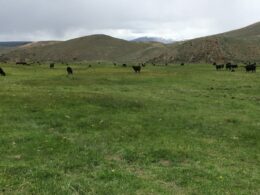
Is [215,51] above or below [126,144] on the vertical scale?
above

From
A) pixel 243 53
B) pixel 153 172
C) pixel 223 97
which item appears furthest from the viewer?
pixel 243 53

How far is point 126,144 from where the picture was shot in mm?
19703

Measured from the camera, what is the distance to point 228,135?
74.7 feet

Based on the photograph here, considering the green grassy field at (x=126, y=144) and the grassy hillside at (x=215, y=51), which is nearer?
the green grassy field at (x=126, y=144)

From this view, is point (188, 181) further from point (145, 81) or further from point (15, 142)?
point (145, 81)

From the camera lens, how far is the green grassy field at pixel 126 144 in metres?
14.2

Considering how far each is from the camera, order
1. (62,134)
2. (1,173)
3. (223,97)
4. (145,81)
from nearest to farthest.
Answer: (1,173)
(62,134)
(223,97)
(145,81)

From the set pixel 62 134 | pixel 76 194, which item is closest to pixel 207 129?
pixel 62 134

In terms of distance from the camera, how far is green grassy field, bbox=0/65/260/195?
561 inches

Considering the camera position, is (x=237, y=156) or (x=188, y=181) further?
(x=237, y=156)

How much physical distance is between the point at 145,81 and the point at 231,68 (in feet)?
108

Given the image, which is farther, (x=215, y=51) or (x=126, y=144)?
(x=215, y=51)

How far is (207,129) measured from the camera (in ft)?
78.8

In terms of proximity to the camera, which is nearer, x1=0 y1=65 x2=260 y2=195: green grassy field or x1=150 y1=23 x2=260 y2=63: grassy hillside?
x1=0 y1=65 x2=260 y2=195: green grassy field
